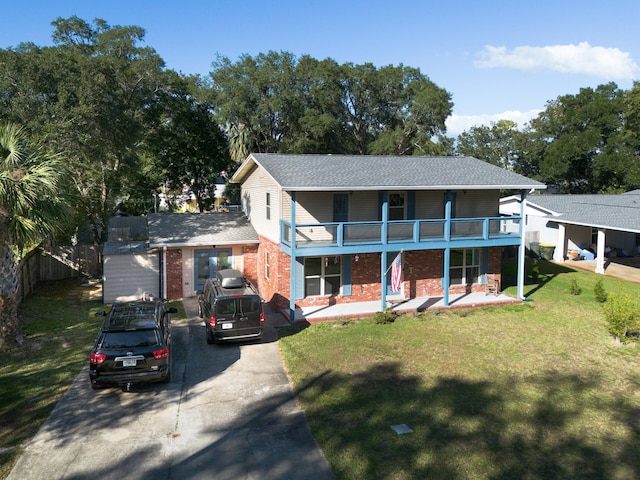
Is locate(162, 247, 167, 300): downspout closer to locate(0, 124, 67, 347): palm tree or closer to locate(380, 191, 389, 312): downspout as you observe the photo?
locate(0, 124, 67, 347): palm tree

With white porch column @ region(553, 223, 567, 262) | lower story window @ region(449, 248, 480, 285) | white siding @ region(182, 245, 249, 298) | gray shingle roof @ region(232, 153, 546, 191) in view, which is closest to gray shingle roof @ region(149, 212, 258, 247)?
white siding @ region(182, 245, 249, 298)

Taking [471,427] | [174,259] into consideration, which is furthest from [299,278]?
[471,427]

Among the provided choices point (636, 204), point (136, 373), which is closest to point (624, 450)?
point (136, 373)

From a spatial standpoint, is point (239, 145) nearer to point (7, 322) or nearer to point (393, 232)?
point (393, 232)

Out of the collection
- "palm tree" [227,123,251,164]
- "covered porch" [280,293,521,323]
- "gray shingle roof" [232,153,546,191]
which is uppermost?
"palm tree" [227,123,251,164]

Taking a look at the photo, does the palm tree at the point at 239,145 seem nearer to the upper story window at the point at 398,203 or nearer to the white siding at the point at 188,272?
the white siding at the point at 188,272

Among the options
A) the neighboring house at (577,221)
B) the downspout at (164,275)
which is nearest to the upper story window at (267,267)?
the downspout at (164,275)
